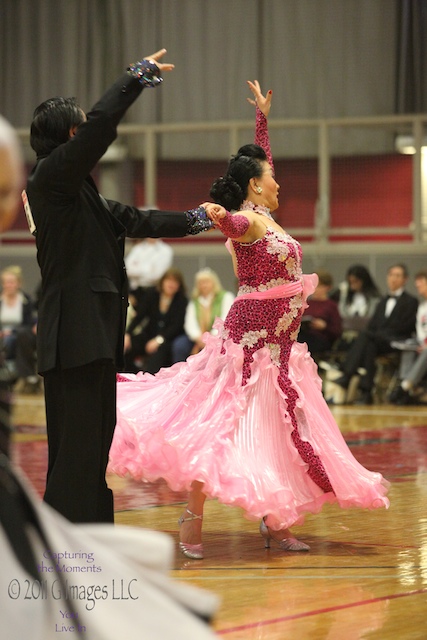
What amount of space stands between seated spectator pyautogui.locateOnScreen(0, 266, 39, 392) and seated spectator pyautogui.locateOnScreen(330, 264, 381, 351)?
3.46 metres

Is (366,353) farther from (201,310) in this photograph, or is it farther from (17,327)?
(17,327)

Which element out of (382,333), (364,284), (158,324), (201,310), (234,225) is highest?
(234,225)

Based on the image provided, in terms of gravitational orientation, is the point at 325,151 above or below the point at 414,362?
above

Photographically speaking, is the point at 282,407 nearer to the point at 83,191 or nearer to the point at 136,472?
the point at 136,472

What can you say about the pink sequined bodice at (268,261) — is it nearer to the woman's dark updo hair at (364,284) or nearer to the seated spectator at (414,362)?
the seated spectator at (414,362)

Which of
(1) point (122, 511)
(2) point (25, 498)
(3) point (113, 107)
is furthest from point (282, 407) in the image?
(2) point (25, 498)

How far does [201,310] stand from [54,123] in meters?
7.39

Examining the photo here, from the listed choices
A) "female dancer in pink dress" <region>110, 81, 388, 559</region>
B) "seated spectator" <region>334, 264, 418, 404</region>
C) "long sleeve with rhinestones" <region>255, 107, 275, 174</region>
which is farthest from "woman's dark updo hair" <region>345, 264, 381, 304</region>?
"female dancer in pink dress" <region>110, 81, 388, 559</region>

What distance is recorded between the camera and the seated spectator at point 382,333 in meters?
11.1

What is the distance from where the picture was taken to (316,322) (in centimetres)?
1100

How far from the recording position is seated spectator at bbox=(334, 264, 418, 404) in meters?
11.1

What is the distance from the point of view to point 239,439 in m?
4.50

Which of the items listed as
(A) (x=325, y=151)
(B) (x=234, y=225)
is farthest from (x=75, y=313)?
(A) (x=325, y=151)

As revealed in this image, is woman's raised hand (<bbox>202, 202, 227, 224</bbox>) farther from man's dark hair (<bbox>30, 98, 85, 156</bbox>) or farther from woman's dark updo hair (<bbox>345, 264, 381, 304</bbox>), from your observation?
woman's dark updo hair (<bbox>345, 264, 381, 304</bbox>)
